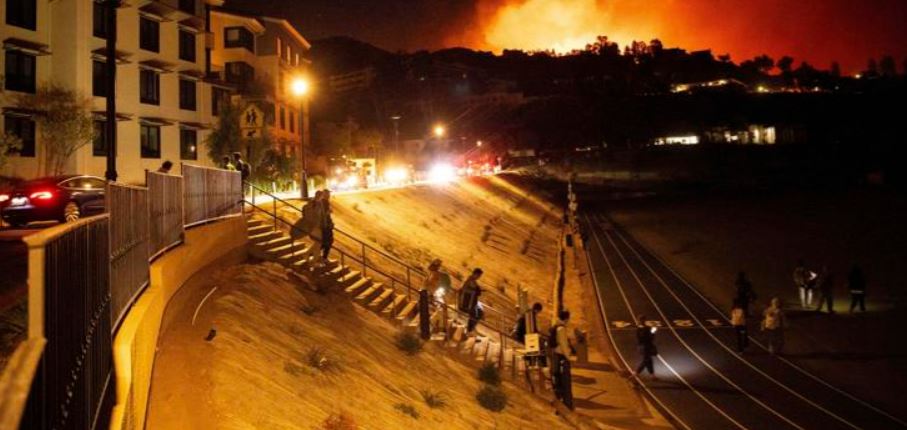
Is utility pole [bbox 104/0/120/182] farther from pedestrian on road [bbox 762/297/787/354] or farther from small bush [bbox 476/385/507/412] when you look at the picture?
pedestrian on road [bbox 762/297/787/354]

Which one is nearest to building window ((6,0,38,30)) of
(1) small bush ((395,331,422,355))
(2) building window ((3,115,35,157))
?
(2) building window ((3,115,35,157))

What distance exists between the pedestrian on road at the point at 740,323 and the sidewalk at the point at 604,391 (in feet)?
13.5

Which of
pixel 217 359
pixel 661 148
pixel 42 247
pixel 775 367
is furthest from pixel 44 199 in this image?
pixel 661 148

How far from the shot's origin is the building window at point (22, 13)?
30453 mm

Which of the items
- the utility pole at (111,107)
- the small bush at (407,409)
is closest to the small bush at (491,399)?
the small bush at (407,409)

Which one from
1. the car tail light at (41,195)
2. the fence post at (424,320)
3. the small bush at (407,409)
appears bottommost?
the small bush at (407,409)

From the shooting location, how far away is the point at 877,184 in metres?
87.5

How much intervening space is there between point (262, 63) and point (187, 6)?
12947mm

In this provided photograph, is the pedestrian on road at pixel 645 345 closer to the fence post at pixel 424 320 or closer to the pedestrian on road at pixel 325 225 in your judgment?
the fence post at pixel 424 320

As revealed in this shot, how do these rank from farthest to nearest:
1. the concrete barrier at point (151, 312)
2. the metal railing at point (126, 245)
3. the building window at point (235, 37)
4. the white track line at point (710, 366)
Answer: the building window at point (235, 37)
the white track line at point (710, 366)
the metal railing at point (126, 245)
the concrete barrier at point (151, 312)

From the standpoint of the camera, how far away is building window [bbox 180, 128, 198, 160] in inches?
1641

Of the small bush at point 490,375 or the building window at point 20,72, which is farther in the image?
the building window at point 20,72

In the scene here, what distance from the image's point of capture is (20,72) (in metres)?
31.0

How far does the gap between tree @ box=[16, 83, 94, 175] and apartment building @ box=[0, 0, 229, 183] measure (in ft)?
1.21
